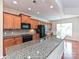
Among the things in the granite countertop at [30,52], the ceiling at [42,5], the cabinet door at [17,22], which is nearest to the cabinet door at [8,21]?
the cabinet door at [17,22]

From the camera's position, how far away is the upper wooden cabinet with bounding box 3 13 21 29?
216 inches

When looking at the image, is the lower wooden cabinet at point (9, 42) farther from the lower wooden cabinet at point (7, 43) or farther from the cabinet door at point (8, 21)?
the cabinet door at point (8, 21)

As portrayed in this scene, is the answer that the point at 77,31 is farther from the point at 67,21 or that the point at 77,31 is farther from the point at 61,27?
the point at 61,27

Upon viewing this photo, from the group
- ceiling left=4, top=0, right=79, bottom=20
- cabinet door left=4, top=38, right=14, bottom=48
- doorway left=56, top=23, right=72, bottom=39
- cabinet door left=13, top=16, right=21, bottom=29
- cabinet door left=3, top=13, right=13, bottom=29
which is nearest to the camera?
ceiling left=4, top=0, right=79, bottom=20

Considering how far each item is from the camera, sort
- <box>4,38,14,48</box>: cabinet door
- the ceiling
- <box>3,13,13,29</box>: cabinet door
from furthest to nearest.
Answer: <box>3,13,13,29</box>: cabinet door < <box>4,38,14,48</box>: cabinet door < the ceiling

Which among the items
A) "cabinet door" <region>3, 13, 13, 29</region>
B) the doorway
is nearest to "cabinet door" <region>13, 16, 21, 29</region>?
"cabinet door" <region>3, 13, 13, 29</region>

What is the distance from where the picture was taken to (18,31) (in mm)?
7359

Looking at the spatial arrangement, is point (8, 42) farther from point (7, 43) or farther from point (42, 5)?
point (42, 5)

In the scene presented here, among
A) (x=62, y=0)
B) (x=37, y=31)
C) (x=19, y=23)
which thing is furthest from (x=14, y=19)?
(x=37, y=31)

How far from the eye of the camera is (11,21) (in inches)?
232

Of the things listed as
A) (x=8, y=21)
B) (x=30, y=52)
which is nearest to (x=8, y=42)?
(x=8, y=21)

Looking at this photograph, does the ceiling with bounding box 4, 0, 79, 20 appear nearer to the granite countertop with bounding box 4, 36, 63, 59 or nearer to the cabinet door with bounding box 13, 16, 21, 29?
the cabinet door with bounding box 13, 16, 21, 29

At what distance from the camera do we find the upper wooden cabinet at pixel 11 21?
18.0 ft

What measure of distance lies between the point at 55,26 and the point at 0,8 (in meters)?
11.5
